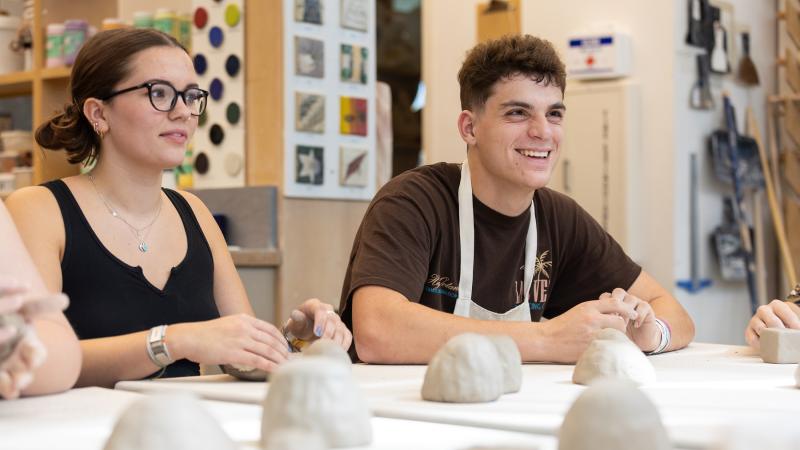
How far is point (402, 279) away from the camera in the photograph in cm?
217

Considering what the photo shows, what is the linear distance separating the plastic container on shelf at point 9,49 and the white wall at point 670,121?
2644mm

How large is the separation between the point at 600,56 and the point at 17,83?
2781mm

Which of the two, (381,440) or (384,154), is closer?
(381,440)

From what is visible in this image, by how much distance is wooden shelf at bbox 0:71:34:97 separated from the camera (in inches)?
171

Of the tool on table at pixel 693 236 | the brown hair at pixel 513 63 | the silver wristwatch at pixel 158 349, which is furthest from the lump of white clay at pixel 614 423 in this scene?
the tool on table at pixel 693 236

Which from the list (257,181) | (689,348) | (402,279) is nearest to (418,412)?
(402,279)

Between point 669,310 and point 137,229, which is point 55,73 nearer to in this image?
point 137,229

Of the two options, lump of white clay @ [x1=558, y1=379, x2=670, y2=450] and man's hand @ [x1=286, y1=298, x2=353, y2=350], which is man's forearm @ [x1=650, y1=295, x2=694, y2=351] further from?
lump of white clay @ [x1=558, y1=379, x2=670, y2=450]

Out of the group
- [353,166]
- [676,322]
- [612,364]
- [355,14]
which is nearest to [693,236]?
[353,166]

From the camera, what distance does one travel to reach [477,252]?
241 centimetres

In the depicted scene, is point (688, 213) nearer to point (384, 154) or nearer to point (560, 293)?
point (384, 154)

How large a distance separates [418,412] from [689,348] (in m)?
1.22

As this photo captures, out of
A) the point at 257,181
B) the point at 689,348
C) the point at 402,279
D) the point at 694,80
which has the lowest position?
the point at 689,348

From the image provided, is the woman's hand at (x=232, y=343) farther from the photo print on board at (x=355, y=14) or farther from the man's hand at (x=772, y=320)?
the photo print on board at (x=355, y=14)
